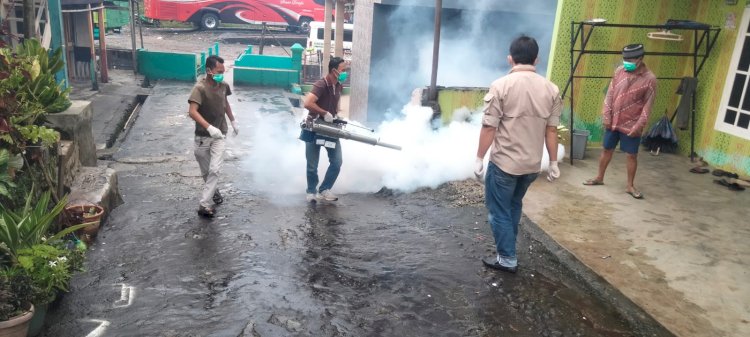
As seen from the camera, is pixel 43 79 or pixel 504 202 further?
pixel 43 79

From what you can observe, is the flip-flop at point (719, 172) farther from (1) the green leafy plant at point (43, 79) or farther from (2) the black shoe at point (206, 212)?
(1) the green leafy plant at point (43, 79)

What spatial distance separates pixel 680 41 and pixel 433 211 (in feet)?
16.1

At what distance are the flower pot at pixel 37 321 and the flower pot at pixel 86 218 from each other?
57.9 inches

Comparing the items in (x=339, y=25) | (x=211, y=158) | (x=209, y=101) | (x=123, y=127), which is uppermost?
(x=339, y=25)

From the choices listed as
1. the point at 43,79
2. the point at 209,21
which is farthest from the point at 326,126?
the point at 209,21

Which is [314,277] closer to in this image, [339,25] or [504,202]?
[504,202]

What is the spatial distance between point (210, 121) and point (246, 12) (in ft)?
97.5

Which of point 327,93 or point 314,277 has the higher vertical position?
point 327,93

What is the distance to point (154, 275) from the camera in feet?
14.4

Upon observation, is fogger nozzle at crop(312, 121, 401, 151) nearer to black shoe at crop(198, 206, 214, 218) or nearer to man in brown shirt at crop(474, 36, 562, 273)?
black shoe at crop(198, 206, 214, 218)

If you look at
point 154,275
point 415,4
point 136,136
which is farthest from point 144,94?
point 154,275

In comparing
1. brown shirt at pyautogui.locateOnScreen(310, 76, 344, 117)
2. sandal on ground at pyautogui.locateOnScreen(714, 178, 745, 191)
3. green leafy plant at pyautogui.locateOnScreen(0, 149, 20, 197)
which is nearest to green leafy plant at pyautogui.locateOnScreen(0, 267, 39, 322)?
green leafy plant at pyautogui.locateOnScreen(0, 149, 20, 197)

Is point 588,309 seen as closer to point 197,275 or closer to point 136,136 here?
point 197,275

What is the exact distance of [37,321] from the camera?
11.4ft
